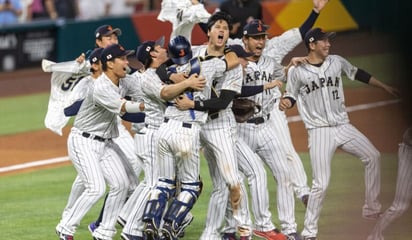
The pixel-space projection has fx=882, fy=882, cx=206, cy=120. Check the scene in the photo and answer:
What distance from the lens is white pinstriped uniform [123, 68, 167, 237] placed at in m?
6.87

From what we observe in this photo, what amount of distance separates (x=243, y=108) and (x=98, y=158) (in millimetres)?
1279

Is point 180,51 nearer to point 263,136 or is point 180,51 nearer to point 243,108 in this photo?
point 243,108

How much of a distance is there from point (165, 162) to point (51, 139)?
7785 mm

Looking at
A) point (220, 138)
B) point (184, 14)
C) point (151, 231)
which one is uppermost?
point (184, 14)

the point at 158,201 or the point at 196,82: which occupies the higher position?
the point at 196,82

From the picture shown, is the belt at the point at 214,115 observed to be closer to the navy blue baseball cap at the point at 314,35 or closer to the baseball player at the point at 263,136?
the baseball player at the point at 263,136

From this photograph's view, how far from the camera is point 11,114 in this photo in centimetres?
1647

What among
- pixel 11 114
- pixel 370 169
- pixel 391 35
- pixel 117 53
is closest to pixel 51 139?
pixel 11 114

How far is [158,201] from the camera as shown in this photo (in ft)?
22.1

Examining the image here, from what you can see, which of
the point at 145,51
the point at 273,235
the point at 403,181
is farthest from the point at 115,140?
the point at 403,181

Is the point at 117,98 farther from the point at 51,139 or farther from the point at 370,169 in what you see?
the point at 51,139

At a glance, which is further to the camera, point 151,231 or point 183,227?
point 183,227

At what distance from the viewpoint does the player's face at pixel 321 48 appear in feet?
23.4

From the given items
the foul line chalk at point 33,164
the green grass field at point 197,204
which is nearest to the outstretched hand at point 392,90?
the green grass field at point 197,204
